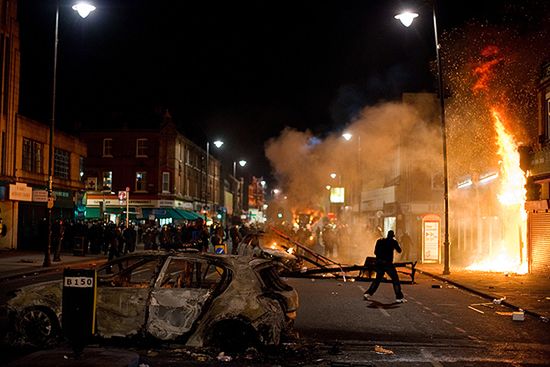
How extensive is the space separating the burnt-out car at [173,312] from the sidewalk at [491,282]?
6.74 metres

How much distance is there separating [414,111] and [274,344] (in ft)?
97.7

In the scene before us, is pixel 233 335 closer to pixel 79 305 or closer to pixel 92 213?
pixel 79 305

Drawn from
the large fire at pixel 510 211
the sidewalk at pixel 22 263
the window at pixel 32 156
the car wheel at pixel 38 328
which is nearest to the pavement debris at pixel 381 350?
the car wheel at pixel 38 328

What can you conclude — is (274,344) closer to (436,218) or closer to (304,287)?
(304,287)

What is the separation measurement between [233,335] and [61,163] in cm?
3046

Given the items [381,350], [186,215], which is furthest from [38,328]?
[186,215]

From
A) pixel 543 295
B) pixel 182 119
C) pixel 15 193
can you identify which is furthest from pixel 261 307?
pixel 182 119

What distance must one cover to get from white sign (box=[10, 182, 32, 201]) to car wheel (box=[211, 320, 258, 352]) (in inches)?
908

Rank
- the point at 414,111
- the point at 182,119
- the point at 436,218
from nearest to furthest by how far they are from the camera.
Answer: the point at 436,218
the point at 414,111
the point at 182,119

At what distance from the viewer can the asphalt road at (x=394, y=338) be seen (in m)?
7.63

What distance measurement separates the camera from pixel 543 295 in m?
15.1

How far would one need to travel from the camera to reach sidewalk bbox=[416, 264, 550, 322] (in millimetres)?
13252

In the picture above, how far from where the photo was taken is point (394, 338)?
30.4ft

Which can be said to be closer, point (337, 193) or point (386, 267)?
point (386, 267)
